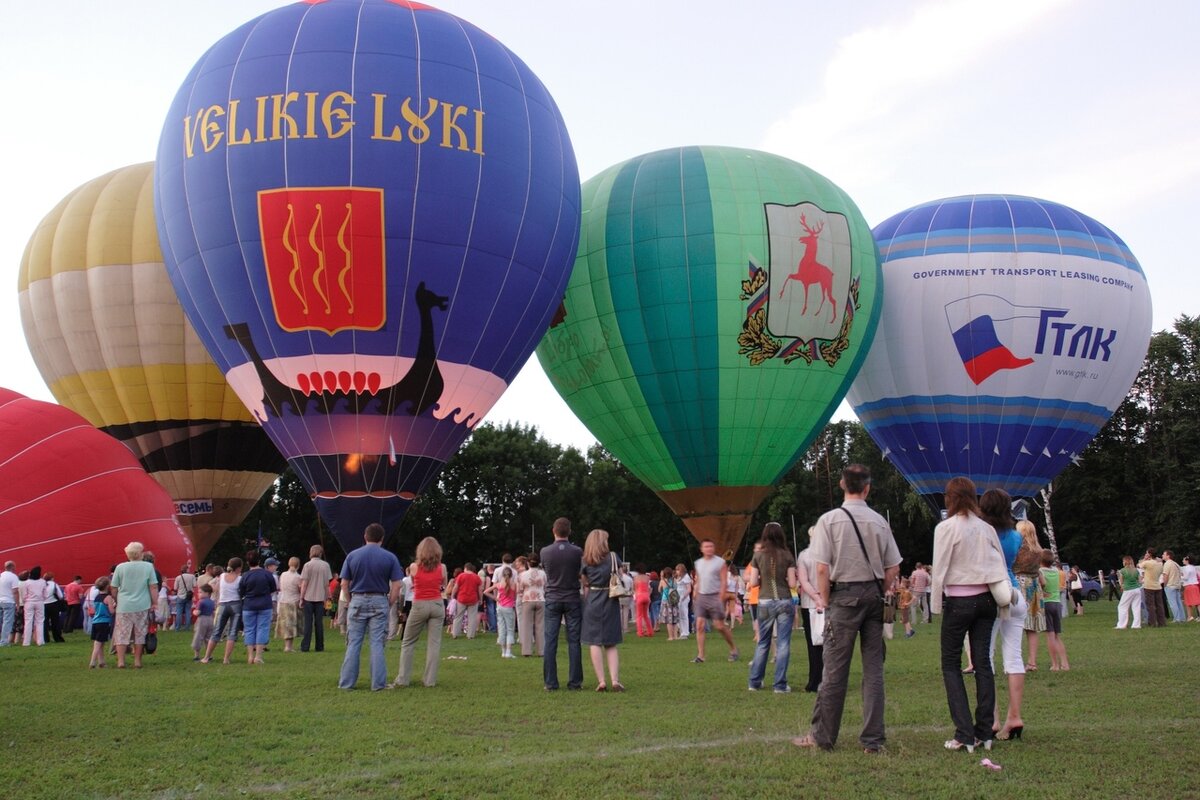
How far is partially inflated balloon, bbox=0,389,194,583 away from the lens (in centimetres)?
1978

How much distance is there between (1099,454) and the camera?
54469 mm

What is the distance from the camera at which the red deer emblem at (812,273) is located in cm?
2512

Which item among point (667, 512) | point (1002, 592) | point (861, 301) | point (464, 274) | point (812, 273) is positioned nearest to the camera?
point (1002, 592)

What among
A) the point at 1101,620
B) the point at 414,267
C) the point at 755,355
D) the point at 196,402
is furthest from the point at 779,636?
the point at 196,402

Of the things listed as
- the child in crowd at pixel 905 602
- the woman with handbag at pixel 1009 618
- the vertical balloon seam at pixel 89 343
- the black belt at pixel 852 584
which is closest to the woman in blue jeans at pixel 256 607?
the black belt at pixel 852 584

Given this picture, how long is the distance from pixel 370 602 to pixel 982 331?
21.7 meters

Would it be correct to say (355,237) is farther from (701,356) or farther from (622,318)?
(701,356)

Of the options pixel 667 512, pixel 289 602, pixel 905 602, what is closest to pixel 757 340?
pixel 905 602

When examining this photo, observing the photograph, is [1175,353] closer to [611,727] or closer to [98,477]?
[98,477]

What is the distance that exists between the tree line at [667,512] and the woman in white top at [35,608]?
29.4 meters

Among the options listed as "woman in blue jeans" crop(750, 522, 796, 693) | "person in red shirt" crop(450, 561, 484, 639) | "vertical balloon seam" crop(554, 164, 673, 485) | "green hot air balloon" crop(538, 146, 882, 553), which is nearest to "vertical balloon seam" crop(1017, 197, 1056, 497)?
"green hot air balloon" crop(538, 146, 882, 553)

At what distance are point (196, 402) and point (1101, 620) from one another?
20884 millimetres

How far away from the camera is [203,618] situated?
15.3 metres

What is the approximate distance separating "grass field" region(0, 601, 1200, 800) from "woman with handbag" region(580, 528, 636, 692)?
0.32 metres
